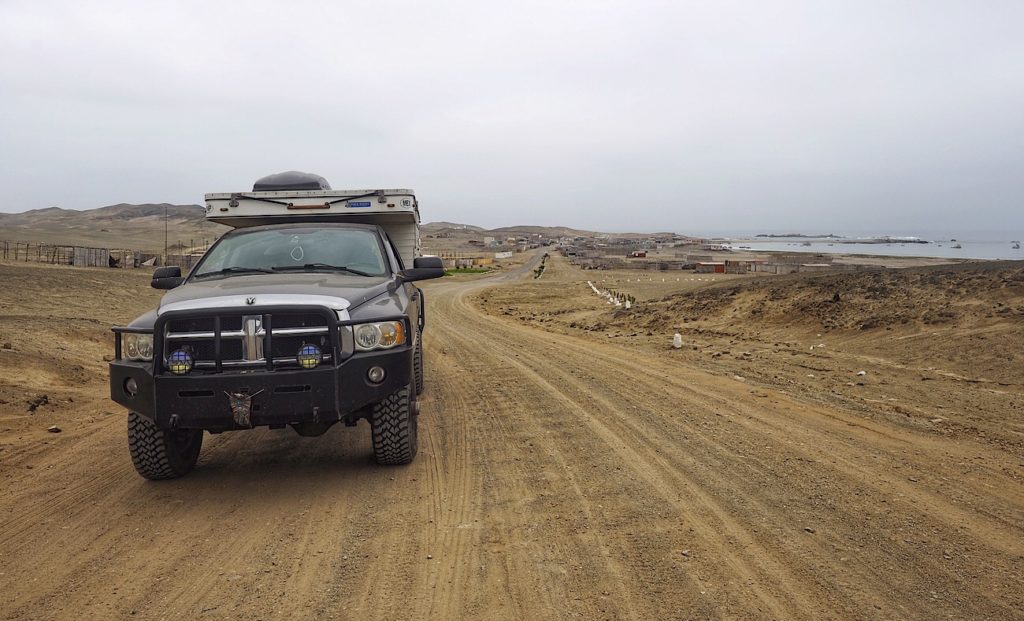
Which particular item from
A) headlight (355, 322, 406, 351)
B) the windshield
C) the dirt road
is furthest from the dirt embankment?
the windshield

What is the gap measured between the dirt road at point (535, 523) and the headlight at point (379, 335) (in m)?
1.05

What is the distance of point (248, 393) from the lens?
468cm

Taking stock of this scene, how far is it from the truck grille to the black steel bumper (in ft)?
0.30

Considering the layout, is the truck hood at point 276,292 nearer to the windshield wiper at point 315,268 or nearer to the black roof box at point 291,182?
the windshield wiper at point 315,268

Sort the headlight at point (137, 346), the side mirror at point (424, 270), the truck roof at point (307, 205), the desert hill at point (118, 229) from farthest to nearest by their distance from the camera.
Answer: the desert hill at point (118, 229) → the truck roof at point (307, 205) → the side mirror at point (424, 270) → the headlight at point (137, 346)

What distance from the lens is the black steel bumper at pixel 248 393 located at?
4.66 m

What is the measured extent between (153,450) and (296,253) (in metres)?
2.18

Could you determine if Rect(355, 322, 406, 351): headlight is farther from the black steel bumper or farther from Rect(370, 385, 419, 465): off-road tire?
Rect(370, 385, 419, 465): off-road tire

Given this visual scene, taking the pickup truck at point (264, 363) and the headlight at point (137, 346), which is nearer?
the pickup truck at point (264, 363)

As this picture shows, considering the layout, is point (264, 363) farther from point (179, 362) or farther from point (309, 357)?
point (179, 362)

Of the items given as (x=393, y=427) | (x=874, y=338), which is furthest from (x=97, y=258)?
(x=393, y=427)

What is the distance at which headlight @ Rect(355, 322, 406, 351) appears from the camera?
16.7 feet

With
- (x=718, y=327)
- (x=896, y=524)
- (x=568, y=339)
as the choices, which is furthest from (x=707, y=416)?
(x=718, y=327)

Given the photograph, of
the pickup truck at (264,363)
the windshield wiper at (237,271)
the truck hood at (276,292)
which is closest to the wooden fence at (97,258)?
the windshield wiper at (237,271)
